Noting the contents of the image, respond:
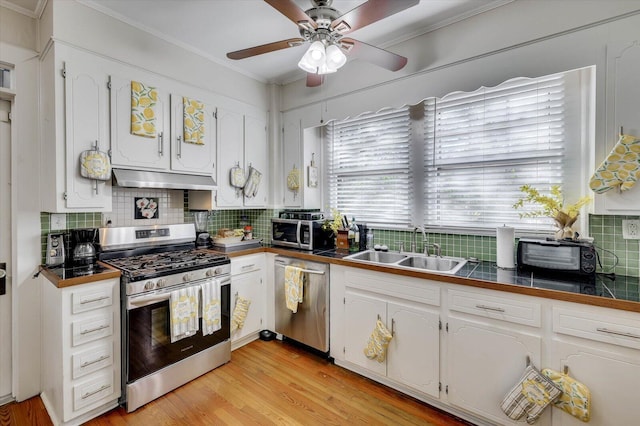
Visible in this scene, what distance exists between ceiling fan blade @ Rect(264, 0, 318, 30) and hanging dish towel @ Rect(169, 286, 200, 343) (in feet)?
6.35

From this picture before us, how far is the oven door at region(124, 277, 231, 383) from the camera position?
1.99 metres

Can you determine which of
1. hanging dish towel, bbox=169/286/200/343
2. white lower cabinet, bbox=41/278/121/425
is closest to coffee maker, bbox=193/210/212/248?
hanging dish towel, bbox=169/286/200/343

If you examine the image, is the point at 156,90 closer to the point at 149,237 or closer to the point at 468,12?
the point at 149,237

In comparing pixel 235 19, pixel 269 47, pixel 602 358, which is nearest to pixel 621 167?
pixel 602 358

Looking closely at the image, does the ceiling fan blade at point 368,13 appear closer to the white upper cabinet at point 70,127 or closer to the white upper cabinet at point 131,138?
the white upper cabinet at point 131,138

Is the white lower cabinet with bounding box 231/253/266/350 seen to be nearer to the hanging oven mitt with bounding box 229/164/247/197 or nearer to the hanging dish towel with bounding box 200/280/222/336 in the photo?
the hanging dish towel with bounding box 200/280/222/336

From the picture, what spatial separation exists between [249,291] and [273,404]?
3.56 feet

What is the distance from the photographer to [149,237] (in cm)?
267

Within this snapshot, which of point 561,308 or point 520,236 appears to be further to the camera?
point 520,236

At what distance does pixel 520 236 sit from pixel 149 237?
10.1 feet

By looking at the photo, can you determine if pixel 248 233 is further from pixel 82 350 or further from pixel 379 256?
pixel 82 350

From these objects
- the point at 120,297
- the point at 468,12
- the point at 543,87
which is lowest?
the point at 120,297

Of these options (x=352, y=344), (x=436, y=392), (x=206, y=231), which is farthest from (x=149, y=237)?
(x=436, y=392)

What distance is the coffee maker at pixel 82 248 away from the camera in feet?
7.11
